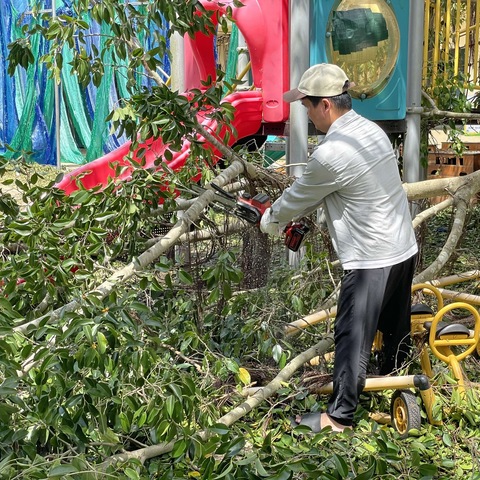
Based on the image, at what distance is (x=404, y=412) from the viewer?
11.5 feet

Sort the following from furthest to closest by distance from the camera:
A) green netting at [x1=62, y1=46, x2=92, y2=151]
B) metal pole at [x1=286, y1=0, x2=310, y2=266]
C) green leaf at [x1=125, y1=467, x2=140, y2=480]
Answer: green netting at [x1=62, y1=46, x2=92, y2=151], metal pole at [x1=286, y1=0, x2=310, y2=266], green leaf at [x1=125, y1=467, x2=140, y2=480]

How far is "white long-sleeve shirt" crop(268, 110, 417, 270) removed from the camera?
3.26 meters

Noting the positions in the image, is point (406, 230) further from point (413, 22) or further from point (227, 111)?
point (413, 22)

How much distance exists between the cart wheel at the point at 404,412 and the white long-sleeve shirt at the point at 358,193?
626 mm

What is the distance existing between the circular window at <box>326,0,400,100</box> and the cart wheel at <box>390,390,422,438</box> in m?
2.91

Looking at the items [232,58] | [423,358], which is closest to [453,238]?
[423,358]

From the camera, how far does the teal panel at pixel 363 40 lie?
5.75 m

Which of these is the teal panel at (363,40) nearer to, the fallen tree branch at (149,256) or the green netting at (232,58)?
the fallen tree branch at (149,256)

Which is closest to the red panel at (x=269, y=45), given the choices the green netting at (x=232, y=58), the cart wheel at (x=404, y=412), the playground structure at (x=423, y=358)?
the playground structure at (x=423, y=358)

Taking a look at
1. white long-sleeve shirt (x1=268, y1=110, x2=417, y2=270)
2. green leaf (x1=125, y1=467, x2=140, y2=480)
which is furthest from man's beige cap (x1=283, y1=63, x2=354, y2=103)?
green leaf (x1=125, y1=467, x2=140, y2=480)

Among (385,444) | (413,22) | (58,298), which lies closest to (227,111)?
(58,298)

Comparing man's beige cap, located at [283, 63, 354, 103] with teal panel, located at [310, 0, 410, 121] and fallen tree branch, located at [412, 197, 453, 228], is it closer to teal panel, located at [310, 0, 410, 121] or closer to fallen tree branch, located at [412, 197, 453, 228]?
fallen tree branch, located at [412, 197, 453, 228]

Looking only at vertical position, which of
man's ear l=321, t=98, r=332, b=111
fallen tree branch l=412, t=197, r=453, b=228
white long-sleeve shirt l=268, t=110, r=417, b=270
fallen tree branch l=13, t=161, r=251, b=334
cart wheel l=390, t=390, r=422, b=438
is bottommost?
cart wheel l=390, t=390, r=422, b=438

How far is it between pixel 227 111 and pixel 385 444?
1.96 metres
